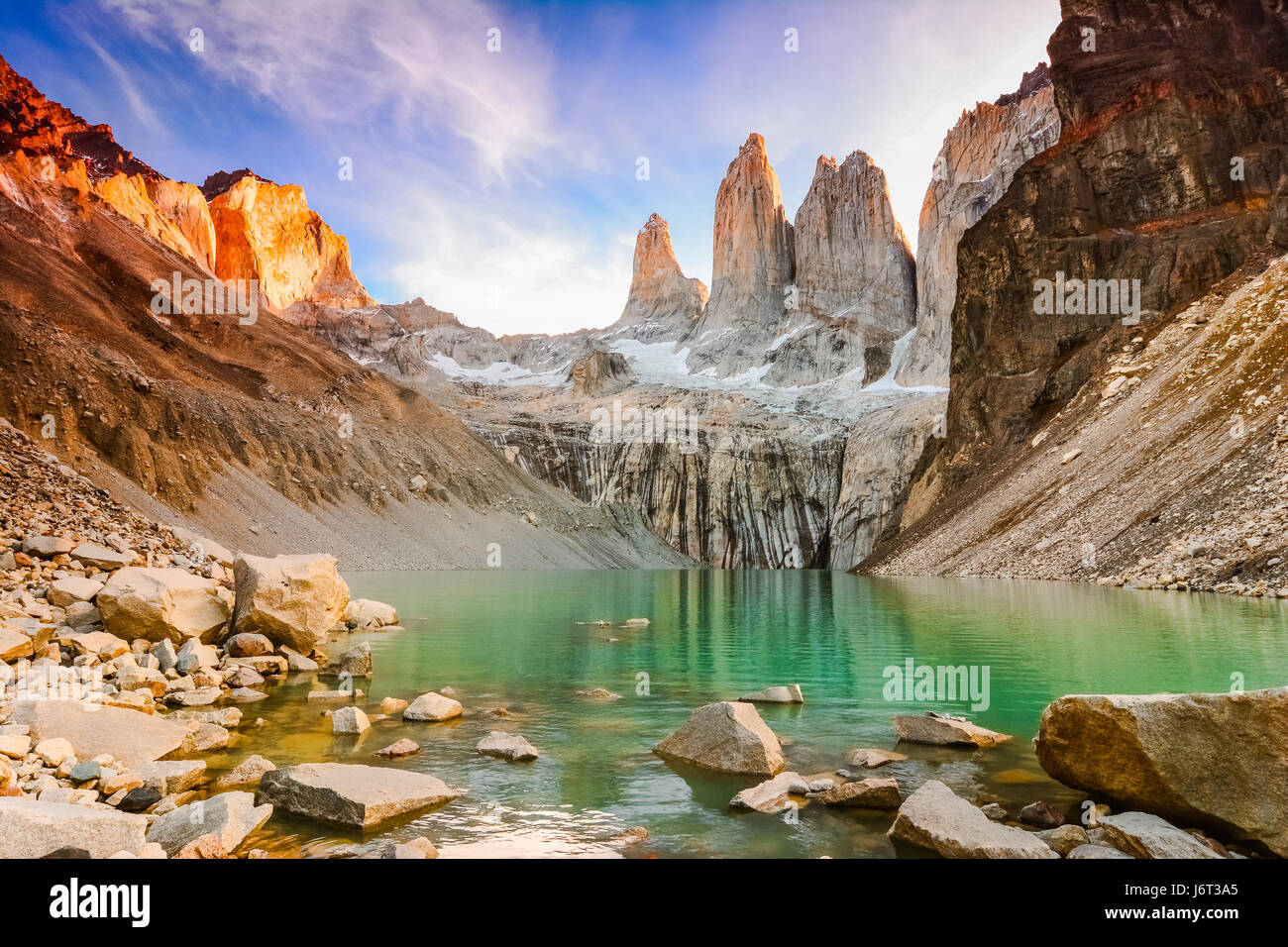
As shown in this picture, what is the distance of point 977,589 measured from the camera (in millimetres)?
34969

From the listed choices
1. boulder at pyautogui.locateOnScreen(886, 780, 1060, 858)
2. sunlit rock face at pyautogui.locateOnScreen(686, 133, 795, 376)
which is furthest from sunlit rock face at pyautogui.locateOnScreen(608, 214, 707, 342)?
boulder at pyautogui.locateOnScreen(886, 780, 1060, 858)

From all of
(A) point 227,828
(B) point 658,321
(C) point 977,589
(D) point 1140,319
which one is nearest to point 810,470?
(D) point 1140,319

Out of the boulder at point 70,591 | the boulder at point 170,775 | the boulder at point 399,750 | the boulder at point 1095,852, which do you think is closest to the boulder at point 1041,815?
the boulder at point 1095,852

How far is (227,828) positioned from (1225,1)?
96.7m

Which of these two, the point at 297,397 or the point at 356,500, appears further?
the point at 297,397

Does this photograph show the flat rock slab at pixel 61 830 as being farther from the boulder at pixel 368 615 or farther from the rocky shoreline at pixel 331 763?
the boulder at pixel 368 615

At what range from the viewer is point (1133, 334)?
55062 millimetres

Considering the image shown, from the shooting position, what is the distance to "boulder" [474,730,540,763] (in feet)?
31.9

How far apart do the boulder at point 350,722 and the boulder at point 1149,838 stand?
30.4 feet

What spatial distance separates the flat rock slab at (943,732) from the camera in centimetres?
1034

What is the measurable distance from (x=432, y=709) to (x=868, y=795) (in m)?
7.01
